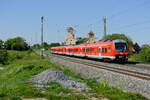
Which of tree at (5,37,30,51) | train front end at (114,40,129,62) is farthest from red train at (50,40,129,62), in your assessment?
tree at (5,37,30,51)

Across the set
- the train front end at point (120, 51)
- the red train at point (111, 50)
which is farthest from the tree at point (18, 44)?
the train front end at point (120, 51)

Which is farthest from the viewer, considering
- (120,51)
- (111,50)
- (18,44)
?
(18,44)

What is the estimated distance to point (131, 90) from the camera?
9898 millimetres

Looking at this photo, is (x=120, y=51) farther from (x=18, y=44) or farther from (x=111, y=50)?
(x=18, y=44)

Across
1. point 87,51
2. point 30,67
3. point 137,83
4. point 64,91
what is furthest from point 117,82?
point 87,51

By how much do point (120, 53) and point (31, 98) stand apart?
15795 millimetres

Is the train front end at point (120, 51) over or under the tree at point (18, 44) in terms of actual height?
under

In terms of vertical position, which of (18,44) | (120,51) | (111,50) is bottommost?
(120,51)

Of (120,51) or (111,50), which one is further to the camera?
(111,50)

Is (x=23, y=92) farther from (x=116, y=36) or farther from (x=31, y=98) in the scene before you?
(x=116, y=36)

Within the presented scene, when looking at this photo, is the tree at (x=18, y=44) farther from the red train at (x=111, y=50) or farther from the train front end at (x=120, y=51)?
the train front end at (x=120, y=51)

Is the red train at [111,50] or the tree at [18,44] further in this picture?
the tree at [18,44]

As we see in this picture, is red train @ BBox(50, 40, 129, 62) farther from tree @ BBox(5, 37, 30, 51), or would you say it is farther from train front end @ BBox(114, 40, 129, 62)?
tree @ BBox(5, 37, 30, 51)

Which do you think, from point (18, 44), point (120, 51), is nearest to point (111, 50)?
point (120, 51)
